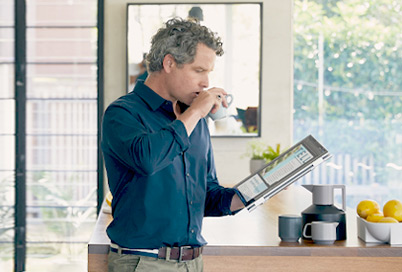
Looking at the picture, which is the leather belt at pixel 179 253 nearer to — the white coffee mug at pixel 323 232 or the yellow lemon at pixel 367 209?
the white coffee mug at pixel 323 232

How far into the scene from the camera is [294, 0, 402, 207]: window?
5035 mm

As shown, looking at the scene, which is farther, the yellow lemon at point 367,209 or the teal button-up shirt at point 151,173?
the yellow lemon at point 367,209

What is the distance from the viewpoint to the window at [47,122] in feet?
15.5

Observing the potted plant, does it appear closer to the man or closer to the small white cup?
the small white cup

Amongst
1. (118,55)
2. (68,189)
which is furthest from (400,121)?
(68,189)

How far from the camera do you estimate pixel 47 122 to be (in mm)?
4781

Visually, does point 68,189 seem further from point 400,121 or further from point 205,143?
point 205,143

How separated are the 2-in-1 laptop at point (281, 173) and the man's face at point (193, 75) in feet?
1.16

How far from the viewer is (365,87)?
5.09 meters

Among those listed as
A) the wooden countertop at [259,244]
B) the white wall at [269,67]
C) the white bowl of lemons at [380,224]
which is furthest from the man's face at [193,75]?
the white wall at [269,67]

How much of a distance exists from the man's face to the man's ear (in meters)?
0.01

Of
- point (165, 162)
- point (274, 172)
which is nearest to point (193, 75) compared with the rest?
point (165, 162)

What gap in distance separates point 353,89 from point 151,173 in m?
3.78

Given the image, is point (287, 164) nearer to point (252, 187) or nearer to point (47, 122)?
point (252, 187)
